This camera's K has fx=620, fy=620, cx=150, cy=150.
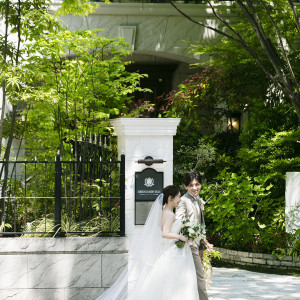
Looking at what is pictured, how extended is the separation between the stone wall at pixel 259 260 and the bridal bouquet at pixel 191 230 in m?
4.90

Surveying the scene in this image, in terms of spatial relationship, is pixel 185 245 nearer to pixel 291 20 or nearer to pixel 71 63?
pixel 71 63

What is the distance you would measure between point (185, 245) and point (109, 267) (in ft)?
4.82

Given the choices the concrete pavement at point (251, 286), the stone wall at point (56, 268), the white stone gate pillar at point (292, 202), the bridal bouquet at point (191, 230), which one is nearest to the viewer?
the bridal bouquet at point (191, 230)

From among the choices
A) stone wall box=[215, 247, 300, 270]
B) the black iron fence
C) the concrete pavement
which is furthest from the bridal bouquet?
stone wall box=[215, 247, 300, 270]

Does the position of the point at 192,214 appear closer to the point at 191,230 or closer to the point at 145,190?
the point at 191,230

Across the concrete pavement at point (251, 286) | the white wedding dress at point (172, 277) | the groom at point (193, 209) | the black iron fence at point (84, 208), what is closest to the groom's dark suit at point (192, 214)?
the groom at point (193, 209)

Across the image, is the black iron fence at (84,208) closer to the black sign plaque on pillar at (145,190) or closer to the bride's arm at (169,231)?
the black sign plaque on pillar at (145,190)

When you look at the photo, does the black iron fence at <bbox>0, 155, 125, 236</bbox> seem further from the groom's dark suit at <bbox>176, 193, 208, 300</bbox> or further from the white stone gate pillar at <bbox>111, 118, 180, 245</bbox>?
the groom's dark suit at <bbox>176, 193, 208, 300</bbox>

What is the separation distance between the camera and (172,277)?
678 cm

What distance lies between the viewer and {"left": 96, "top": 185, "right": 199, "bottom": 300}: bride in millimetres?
6762

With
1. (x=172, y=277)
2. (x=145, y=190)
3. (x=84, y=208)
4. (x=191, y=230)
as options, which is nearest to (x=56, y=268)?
(x=84, y=208)

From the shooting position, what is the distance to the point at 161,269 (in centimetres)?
687

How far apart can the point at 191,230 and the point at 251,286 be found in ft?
9.95

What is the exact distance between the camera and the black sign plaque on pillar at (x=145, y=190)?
26.5 ft
